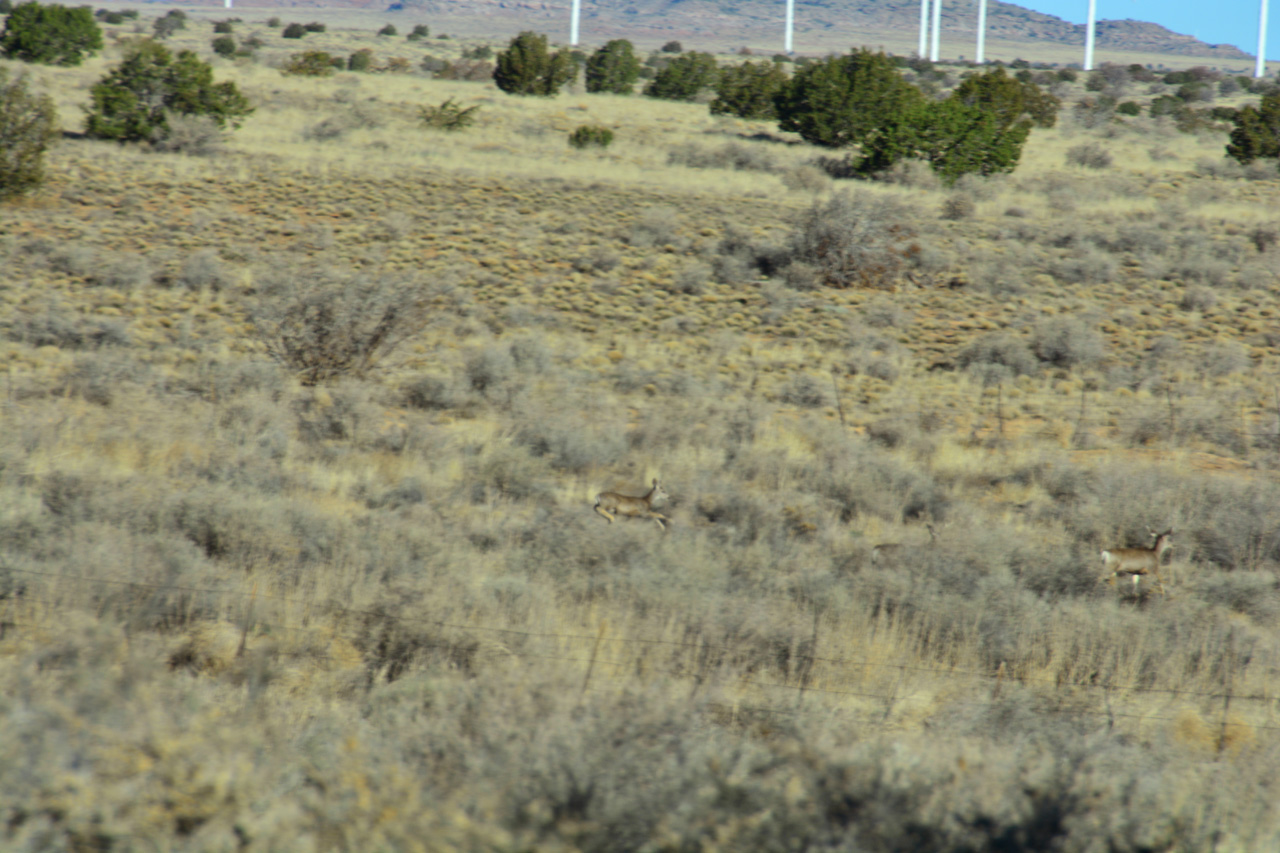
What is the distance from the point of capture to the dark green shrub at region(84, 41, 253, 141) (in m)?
24.0

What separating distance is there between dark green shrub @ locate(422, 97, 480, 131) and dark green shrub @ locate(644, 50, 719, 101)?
15065 mm

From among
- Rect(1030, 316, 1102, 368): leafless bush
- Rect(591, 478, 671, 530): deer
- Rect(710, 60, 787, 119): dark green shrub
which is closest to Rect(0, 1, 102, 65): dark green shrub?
Rect(710, 60, 787, 119): dark green shrub

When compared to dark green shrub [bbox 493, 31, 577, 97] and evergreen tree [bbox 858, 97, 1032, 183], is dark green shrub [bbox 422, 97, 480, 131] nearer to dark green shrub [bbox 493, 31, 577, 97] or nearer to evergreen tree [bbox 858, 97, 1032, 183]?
dark green shrub [bbox 493, 31, 577, 97]

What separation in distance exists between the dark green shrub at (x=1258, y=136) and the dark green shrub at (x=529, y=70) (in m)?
27.1

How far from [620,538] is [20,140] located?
1803cm

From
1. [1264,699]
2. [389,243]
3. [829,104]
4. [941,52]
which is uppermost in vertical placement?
[941,52]

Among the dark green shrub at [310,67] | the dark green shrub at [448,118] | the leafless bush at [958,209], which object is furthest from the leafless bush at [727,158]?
the dark green shrub at [310,67]

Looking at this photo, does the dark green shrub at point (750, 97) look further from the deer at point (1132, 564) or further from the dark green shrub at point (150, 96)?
the deer at point (1132, 564)

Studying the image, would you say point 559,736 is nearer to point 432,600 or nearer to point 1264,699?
point 432,600

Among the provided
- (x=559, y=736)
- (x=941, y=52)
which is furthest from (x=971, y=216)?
(x=941, y=52)

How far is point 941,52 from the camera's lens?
137375 mm

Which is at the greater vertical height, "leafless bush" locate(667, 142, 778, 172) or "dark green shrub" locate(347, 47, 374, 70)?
"dark green shrub" locate(347, 47, 374, 70)

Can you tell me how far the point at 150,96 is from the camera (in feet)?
80.9

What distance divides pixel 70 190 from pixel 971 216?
2036 cm
